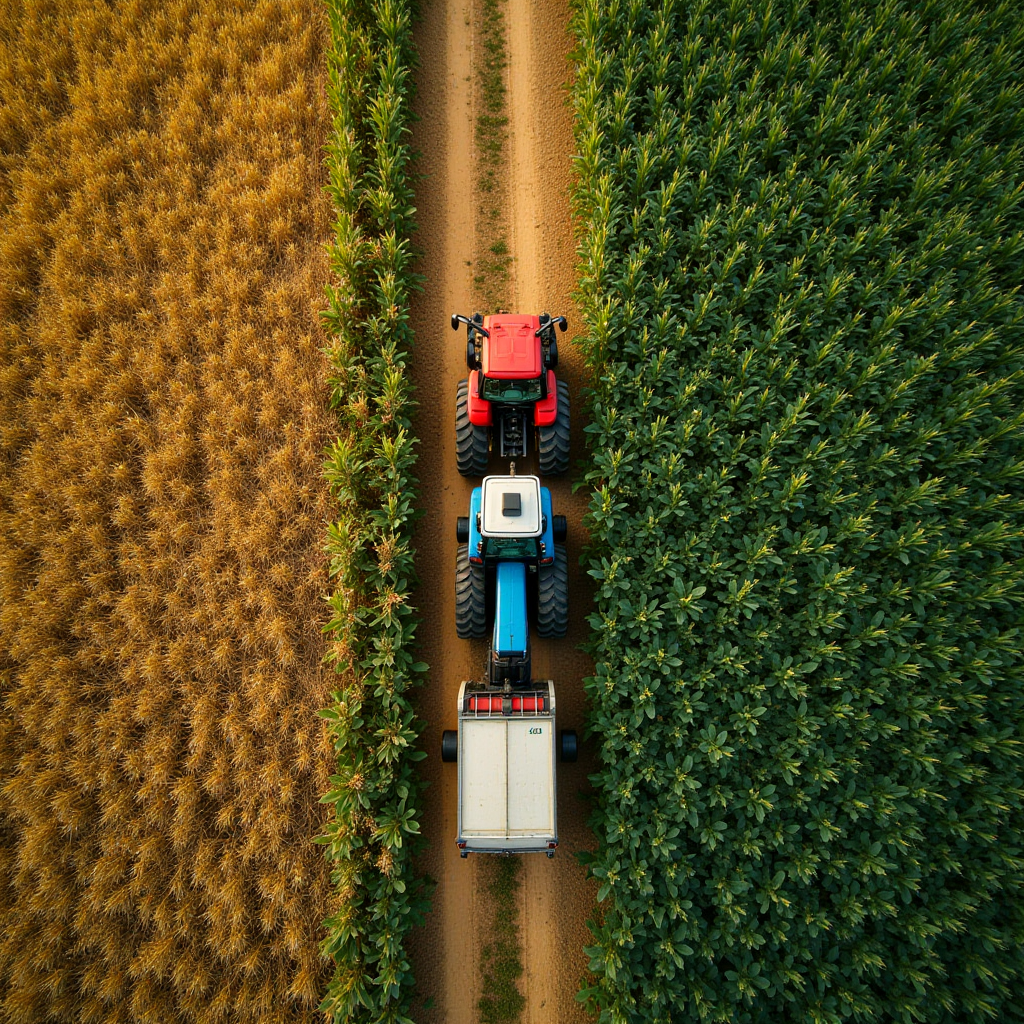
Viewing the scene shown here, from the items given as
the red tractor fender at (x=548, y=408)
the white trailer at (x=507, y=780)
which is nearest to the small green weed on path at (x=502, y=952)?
the white trailer at (x=507, y=780)

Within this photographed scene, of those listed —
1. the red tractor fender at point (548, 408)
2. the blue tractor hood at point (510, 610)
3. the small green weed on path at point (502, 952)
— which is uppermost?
the red tractor fender at point (548, 408)

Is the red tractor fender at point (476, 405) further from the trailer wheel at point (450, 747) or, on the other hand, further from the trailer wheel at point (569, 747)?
the trailer wheel at point (569, 747)

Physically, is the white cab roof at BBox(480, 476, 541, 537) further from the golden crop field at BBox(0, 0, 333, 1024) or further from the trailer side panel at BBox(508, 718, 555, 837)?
the golden crop field at BBox(0, 0, 333, 1024)

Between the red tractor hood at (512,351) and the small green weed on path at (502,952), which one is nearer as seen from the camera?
the small green weed on path at (502,952)

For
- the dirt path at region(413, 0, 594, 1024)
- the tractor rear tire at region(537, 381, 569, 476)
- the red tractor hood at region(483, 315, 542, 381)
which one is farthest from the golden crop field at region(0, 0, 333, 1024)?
the tractor rear tire at region(537, 381, 569, 476)

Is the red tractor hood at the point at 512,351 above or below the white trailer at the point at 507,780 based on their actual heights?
above

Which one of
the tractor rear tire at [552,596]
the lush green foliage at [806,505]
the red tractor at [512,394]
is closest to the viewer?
the lush green foliage at [806,505]

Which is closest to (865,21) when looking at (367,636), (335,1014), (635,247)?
(635,247)

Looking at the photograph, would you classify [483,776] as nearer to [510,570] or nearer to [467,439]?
[510,570]
